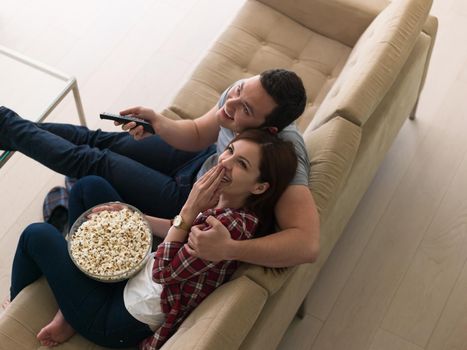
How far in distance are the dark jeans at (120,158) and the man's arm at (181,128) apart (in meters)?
0.09

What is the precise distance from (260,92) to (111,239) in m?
0.64

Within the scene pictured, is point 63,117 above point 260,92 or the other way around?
the other way around

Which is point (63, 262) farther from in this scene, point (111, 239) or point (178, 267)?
point (178, 267)

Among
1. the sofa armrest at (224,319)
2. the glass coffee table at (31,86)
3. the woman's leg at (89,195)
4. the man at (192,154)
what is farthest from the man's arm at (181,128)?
the sofa armrest at (224,319)

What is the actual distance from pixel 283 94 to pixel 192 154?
0.57 metres

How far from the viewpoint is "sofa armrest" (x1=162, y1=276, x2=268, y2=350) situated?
1.45 metres

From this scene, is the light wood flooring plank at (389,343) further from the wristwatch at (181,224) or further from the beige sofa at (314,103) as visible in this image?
the wristwatch at (181,224)

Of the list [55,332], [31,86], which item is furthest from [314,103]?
[55,332]

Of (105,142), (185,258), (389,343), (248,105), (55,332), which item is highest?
(248,105)

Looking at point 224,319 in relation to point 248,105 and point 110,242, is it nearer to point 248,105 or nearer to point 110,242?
point 110,242

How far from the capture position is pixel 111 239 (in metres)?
1.86

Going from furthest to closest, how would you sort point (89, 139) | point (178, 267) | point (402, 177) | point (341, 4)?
point (402, 177) < point (341, 4) < point (89, 139) < point (178, 267)

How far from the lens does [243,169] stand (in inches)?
66.0

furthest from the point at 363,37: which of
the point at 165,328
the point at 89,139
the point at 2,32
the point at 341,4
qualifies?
the point at 2,32
